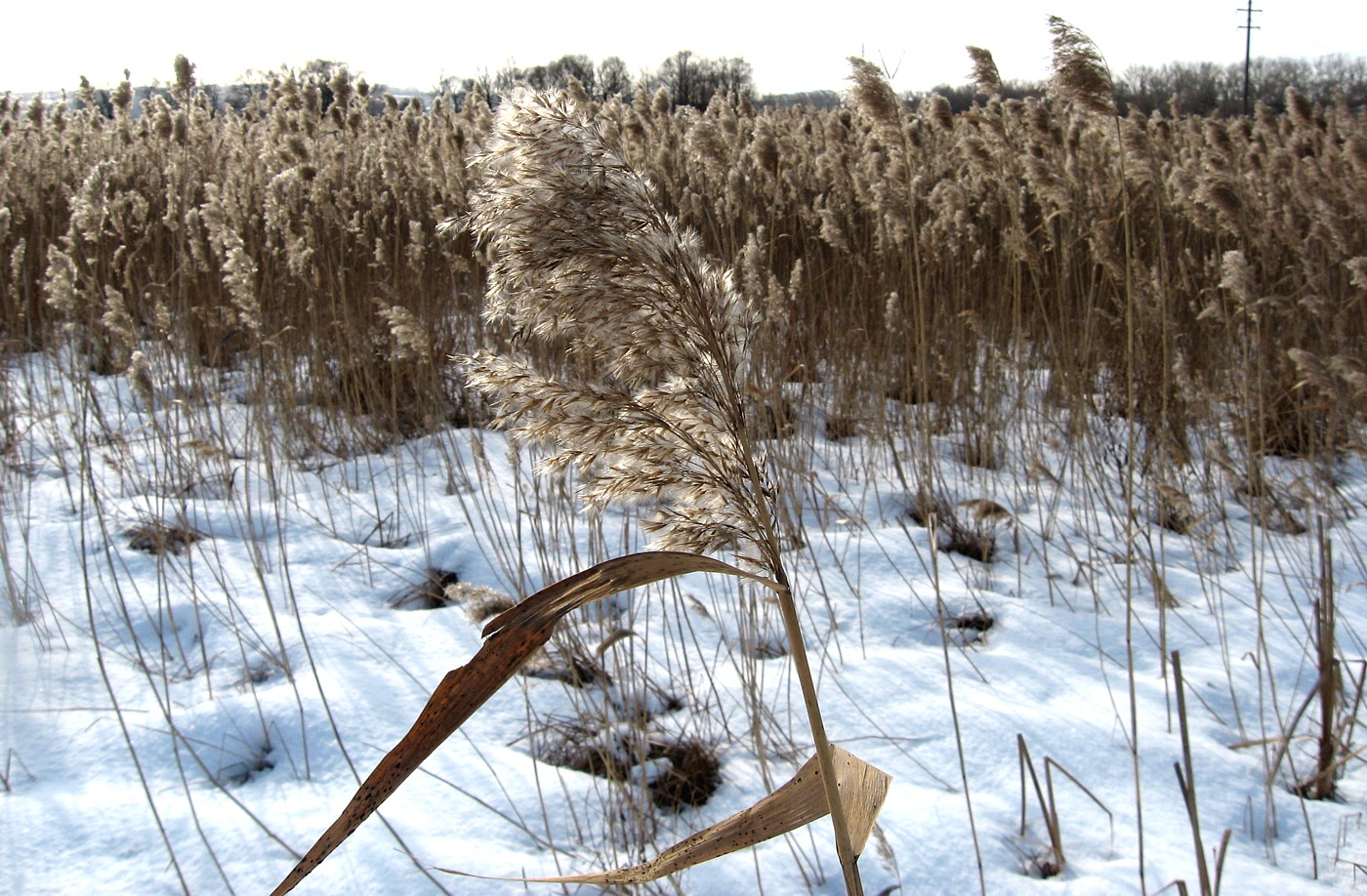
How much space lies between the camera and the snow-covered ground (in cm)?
153

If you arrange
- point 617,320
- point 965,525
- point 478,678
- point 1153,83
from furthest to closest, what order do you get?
point 1153,83 → point 965,525 → point 617,320 → point 478,678

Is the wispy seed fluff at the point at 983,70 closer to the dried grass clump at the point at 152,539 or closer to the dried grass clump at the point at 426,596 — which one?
the dried grass clump at the point at 426,596

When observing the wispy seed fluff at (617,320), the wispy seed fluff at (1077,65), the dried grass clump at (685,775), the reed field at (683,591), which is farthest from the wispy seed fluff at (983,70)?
the wispy seed fluff at (617,320)

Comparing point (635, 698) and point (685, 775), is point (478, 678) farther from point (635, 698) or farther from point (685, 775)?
point (685, 775)

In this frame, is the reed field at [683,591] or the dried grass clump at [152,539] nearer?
the reed field at [683,591]

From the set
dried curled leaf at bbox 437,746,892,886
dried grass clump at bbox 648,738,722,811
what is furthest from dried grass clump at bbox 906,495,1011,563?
dried curled leaf at bbox 437,746,892,886

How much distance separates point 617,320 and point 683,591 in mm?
1984

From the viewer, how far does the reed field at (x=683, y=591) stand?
722 millimetres

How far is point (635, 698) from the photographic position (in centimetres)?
180

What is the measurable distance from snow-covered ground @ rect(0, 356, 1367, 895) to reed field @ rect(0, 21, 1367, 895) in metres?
0.01

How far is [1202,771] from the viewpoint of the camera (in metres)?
1.79

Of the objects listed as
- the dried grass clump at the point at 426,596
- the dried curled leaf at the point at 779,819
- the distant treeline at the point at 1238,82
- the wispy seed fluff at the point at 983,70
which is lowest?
the dried grass clump at the point at 426,596

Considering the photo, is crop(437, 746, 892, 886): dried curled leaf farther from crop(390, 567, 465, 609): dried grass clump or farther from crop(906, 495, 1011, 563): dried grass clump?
crop(906, 495, 1011, 563): dried grass clump

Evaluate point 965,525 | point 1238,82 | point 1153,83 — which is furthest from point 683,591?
point 1238,82
